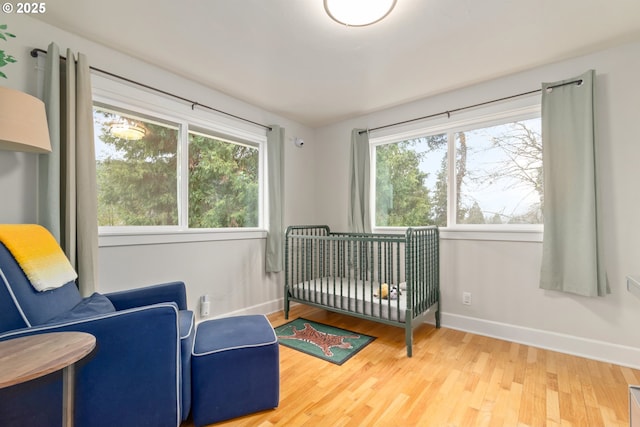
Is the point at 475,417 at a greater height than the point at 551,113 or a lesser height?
lesser

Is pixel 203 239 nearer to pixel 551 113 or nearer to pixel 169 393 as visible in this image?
pixel 169 393

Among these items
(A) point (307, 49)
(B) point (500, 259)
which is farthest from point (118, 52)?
(B) point (500, 259)

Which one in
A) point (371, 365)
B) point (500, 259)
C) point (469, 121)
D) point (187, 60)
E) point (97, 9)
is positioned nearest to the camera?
point (97, 9)

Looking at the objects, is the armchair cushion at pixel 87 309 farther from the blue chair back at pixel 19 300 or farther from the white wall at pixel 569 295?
the white wall at pixel 569 295

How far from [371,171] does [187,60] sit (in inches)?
84.9

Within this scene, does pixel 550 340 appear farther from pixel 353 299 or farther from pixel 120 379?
pixel 120 379

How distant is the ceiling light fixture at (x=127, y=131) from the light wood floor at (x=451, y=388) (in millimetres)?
2129

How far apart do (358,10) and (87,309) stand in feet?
7.12

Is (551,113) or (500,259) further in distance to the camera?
(500,259)

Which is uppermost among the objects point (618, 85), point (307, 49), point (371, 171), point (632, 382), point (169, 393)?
point (307, 49)

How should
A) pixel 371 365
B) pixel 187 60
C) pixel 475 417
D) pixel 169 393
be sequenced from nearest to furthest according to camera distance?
pixel 169 393
pixel 475 417
pixel 371 365
pixel 187 60

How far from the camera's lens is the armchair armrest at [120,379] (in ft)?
3.66

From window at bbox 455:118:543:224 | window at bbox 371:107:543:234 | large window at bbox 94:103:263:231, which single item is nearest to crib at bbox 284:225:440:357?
window at bbox 371:107:543:234

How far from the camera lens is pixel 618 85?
2096mm
